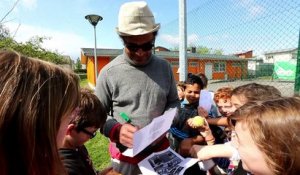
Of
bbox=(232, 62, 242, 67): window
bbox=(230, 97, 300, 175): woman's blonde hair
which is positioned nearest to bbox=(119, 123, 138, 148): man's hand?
bbox=(230, 97, 300, 175): woman's blonde hair

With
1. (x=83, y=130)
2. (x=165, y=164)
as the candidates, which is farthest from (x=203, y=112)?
(x=83, y=130)

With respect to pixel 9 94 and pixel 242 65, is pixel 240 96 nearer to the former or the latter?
pixel 9 94

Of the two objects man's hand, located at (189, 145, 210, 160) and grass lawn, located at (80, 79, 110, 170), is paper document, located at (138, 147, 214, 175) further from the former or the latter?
grass lawn, located at (80, 79, 110, 170)

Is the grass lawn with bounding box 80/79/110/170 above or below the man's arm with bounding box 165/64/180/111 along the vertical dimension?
below

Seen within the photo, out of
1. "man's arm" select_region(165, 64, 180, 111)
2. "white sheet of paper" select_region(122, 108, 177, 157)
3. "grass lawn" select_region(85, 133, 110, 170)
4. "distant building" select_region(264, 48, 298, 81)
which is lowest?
"grass lawn" select_region(85, 133, 110, 170)

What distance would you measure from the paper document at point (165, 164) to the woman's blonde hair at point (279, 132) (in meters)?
0.58

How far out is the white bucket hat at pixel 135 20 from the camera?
1944 mm

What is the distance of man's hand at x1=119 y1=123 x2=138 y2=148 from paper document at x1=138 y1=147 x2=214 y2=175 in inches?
7.1

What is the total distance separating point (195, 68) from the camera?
12195 millimetres

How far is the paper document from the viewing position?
5.53ft

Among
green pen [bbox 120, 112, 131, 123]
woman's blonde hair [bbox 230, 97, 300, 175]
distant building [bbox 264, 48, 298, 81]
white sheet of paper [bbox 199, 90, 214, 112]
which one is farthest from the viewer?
distant building [bbox 264, 48, 298, 81]

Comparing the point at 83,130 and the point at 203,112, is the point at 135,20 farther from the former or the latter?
the point at 203,112

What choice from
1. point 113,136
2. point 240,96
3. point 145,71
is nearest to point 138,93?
point 145,71

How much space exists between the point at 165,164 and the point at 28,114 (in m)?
1.15
